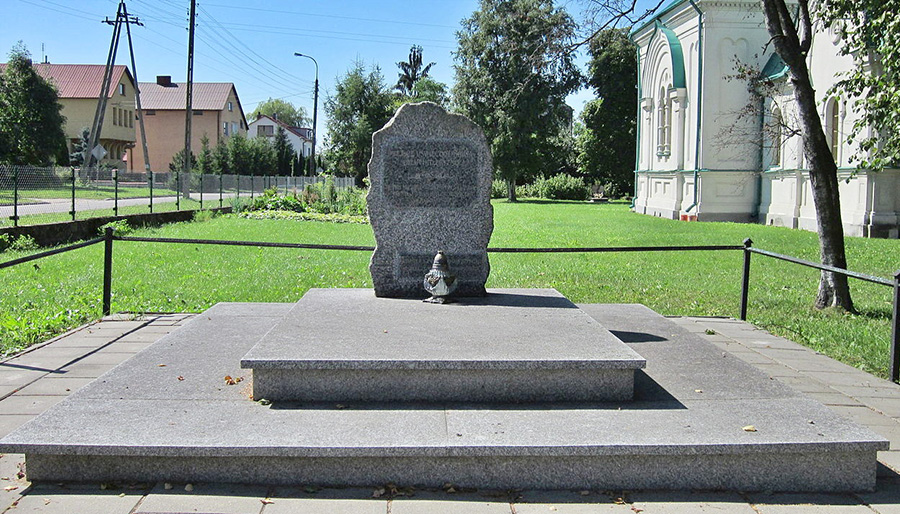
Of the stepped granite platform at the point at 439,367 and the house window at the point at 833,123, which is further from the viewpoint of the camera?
the house window at the point at 833,123

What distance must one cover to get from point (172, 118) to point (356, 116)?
22.0 m

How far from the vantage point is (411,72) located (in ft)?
305

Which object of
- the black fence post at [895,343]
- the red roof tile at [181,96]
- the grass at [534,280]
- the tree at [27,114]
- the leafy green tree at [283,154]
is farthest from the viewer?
the red roof tile at [181,96]

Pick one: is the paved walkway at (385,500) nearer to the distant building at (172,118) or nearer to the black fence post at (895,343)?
the black fence post at (895,343)

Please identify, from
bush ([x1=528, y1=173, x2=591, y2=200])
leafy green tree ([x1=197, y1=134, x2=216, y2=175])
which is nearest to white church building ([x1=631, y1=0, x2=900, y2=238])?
bush ([x1=528, y1=173, x2=591, y2=200])

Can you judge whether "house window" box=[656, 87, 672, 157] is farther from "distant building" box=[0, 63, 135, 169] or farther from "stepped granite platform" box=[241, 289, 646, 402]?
"distant building" box=[0, 63, 135, 169]

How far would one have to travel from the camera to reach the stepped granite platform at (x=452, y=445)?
422 centimetres

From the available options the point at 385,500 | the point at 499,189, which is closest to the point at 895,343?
the point at 385,500

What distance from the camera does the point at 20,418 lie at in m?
5.11

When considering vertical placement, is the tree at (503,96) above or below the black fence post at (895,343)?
above

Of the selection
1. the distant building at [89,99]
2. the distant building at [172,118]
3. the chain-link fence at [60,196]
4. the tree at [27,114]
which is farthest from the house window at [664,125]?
the distant building at [172,118]

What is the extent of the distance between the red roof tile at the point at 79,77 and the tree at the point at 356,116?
17.4 metres

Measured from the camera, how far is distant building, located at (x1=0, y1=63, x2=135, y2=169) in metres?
63.3

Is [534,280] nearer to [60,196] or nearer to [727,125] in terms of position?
[60,196]
